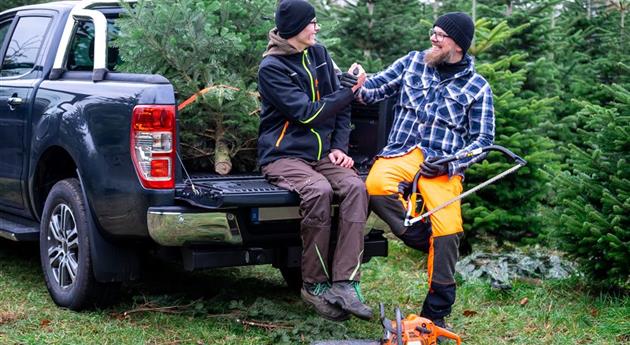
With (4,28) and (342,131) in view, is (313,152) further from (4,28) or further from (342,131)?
(4,28)

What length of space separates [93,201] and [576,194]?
3.21 meters

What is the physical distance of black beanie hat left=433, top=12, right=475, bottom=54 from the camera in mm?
5383

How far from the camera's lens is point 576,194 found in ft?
20.5

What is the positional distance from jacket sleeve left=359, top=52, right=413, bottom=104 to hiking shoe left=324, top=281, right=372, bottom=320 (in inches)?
47.7

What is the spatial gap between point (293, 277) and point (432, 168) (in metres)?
1.73

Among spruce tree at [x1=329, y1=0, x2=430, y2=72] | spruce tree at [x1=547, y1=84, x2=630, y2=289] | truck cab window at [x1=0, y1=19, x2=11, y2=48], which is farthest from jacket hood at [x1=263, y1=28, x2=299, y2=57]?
spruce tree at [x1=329, y1=0, x2=430, y2=72]

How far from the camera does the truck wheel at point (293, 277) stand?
21.3 feet

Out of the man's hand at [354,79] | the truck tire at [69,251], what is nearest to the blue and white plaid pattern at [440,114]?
the man's hand at [354,79]

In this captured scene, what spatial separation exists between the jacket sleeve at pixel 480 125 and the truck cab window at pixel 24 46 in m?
3.04

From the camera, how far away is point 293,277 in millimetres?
6547

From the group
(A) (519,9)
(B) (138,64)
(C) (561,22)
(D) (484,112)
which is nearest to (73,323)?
(B) (138,64)

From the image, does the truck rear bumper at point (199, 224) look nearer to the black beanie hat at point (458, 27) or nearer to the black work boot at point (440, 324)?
the black work boot at point (440, 324)

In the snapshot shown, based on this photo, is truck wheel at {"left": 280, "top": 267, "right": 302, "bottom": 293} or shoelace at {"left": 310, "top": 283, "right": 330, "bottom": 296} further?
truck wheel at {"left": 280, "top": 267, "right": 302, "bottom": 293}

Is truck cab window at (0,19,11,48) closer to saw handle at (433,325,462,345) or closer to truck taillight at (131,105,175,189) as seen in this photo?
truck taillight at (131,105,175,189)
